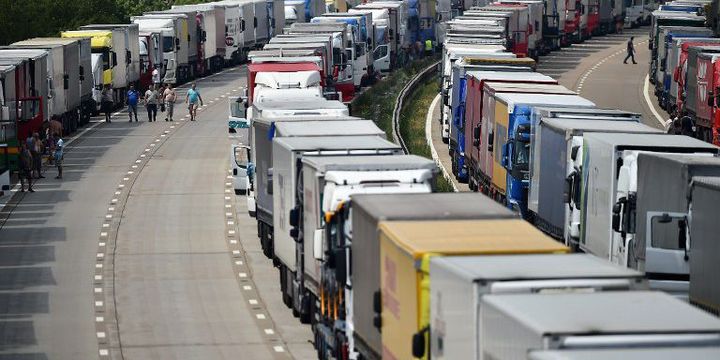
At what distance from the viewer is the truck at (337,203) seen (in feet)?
81.5

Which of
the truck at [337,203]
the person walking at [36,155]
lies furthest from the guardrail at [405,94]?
the truck at [337,203]

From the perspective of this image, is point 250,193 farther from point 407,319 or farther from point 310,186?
point 407,319

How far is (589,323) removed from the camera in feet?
49.2

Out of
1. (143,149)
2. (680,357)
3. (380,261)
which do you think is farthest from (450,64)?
(680,357)

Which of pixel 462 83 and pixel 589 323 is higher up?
pixel 589 323

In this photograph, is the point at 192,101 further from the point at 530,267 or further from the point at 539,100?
the point at 530,267

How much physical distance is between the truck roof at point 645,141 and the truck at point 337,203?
133 inches

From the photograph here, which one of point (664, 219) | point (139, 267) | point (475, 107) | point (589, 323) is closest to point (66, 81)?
point (475, 107)

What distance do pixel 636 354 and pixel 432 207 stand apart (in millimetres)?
8380

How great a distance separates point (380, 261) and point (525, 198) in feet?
50.5

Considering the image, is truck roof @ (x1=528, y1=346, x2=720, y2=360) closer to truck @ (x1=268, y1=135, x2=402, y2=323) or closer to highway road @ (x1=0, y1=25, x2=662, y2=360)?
highway road @ (x1=0, y1=25, x2=662, y2=360)

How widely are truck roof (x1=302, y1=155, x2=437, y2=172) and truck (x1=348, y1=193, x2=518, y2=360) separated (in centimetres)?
142

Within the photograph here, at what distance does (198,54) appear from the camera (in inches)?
3231

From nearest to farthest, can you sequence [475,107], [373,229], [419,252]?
1. [419,252]
2. [373,229]
3. [475,107]
